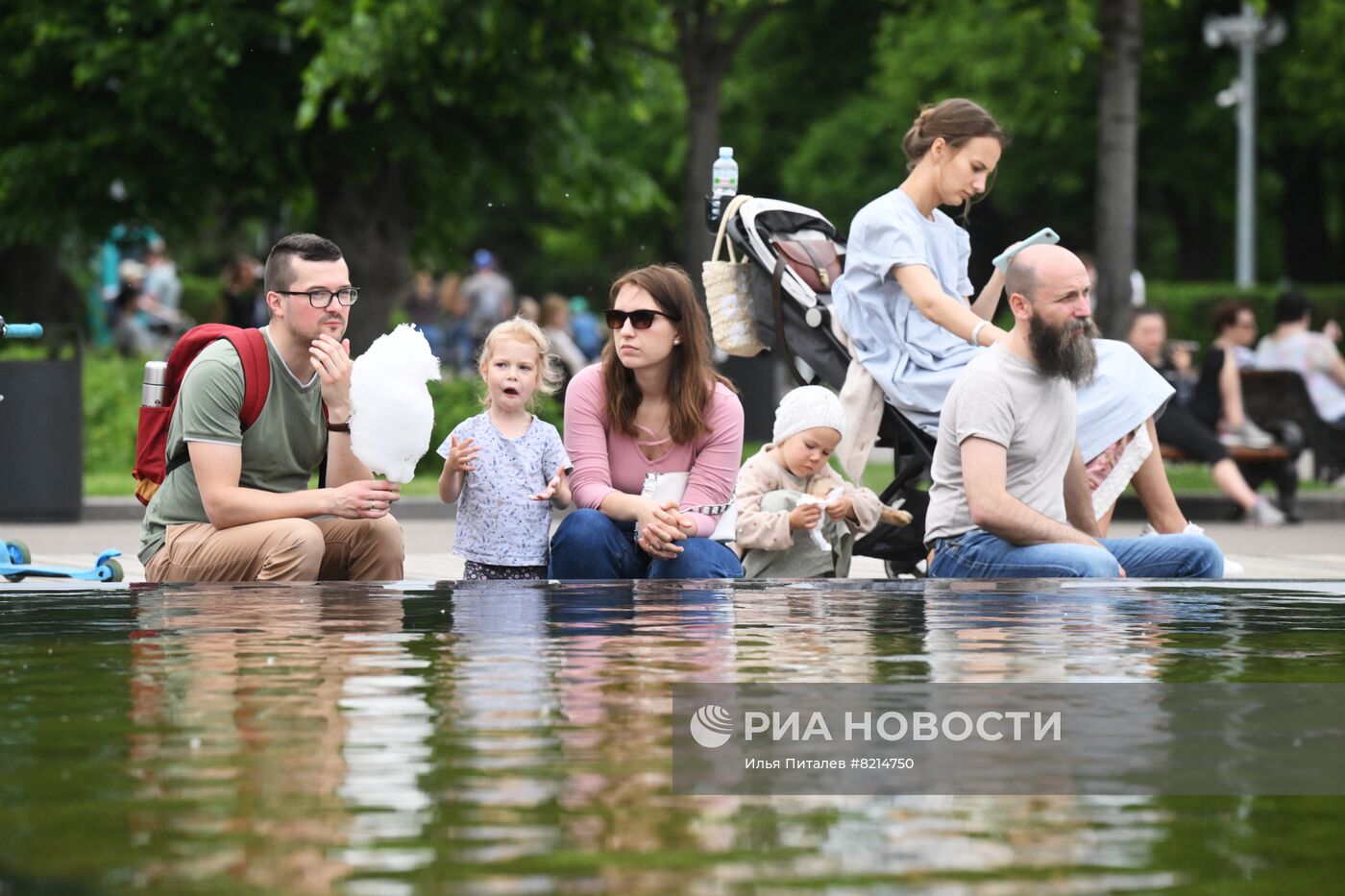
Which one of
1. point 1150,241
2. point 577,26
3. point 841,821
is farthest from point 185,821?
point 1150,241

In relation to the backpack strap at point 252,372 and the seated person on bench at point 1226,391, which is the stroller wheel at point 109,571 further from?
the seated person on bench at point 1226,391

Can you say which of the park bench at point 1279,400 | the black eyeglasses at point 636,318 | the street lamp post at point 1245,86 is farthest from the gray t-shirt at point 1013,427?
the street lamp post at point 1245,86

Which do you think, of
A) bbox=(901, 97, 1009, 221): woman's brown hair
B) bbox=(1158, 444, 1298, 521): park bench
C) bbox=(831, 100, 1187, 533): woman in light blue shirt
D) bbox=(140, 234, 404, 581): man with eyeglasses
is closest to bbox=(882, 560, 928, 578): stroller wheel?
bbox=(831, 100, 1187, 533): woman in light blue shirt

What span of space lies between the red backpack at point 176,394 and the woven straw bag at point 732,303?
2.74 meters

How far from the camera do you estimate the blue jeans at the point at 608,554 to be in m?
6.80

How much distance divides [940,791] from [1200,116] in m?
33.2

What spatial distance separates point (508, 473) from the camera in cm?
703

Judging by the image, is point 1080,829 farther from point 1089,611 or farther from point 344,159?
point 344,159

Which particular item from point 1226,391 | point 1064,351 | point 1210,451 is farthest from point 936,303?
point 1226,391

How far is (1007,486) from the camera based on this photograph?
6746mm

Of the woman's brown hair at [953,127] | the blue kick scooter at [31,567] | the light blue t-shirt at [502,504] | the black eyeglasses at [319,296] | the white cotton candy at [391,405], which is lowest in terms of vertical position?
the blue kick scooter at [31,567]

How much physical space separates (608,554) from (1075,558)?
132 centimetres

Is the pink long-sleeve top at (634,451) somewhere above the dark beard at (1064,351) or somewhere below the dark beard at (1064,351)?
below

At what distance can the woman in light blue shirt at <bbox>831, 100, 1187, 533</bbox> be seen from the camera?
25.8 feet
